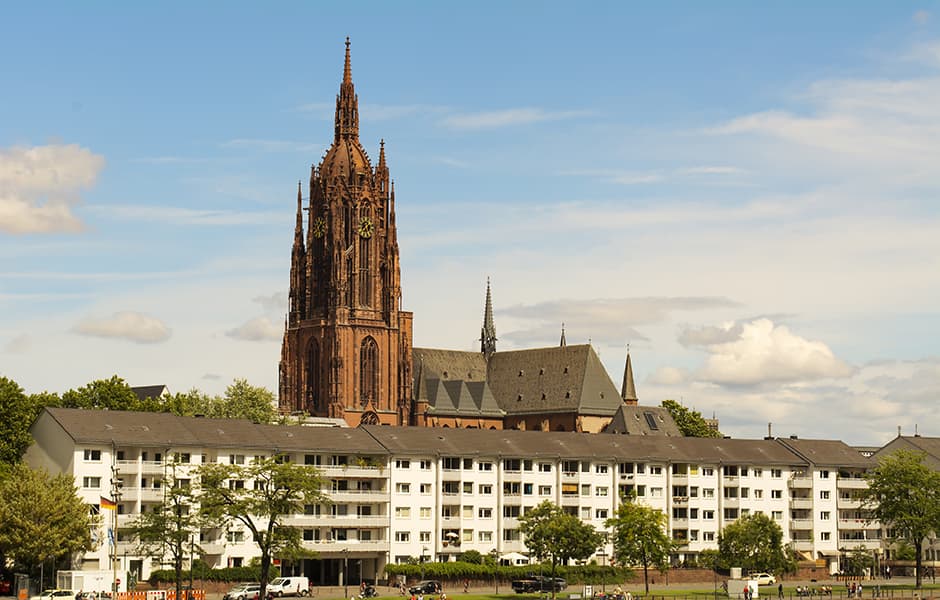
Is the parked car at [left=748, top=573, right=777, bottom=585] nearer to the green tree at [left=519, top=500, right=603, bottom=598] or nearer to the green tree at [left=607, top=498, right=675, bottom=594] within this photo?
the green tree at [left=607, top=498, right=675, bottom=594]

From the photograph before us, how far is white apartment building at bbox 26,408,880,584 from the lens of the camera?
15038 centimetres

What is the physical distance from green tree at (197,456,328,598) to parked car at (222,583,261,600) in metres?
2.04

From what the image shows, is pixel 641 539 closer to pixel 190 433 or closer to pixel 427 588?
pixel 427 588

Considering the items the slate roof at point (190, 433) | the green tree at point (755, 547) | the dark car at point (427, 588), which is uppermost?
the slate roof at point (190, 433)

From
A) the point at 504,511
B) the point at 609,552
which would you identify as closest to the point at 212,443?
the point at 504,511

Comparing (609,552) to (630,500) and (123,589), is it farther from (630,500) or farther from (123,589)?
(123,589)

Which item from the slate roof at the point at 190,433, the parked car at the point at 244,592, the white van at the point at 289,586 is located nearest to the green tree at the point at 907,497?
the slate roof at the point at 190,433

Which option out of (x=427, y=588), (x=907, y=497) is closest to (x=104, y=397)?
(x=427, y=588)

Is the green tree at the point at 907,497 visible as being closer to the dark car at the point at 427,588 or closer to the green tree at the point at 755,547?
the green tree at the point at 755,547

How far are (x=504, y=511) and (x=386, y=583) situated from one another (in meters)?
20.3

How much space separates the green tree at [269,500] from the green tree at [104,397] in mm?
47312

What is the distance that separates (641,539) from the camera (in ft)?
520

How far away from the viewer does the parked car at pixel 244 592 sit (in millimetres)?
131375

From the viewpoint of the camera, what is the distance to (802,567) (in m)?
186
